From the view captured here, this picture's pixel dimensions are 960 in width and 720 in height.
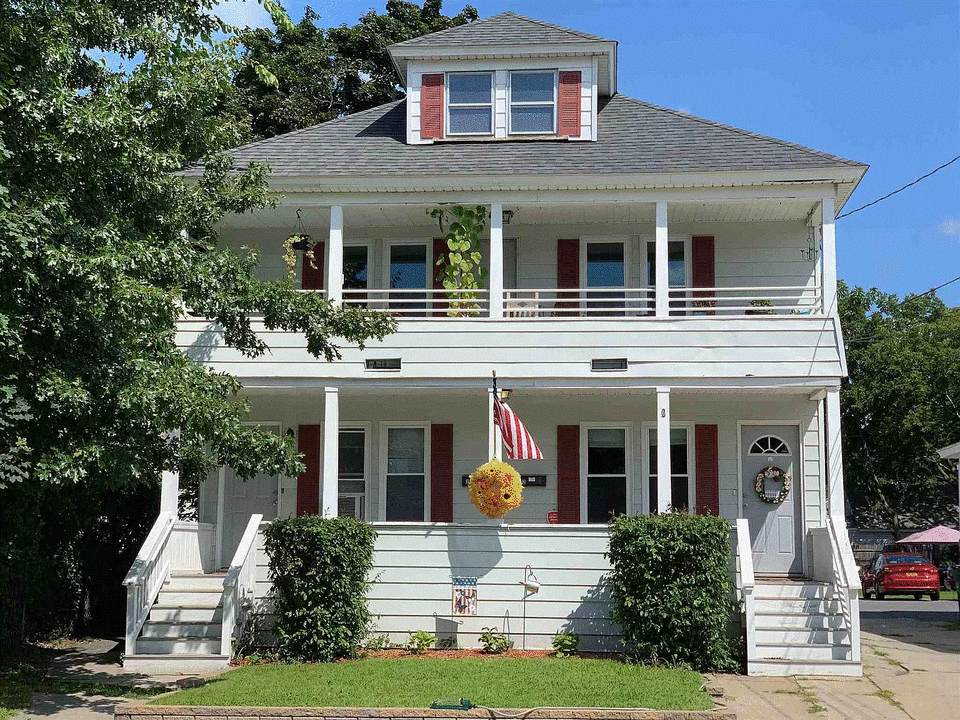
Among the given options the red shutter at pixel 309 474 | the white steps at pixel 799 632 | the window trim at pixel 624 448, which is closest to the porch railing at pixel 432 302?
the red shutter at pixel 309 474

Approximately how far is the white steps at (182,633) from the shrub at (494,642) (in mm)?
3369

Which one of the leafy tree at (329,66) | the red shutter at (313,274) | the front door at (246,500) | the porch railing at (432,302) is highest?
the leafy tree at (329,66)

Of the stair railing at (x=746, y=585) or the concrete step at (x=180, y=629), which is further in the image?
the concrete step at (x=180, y=629)

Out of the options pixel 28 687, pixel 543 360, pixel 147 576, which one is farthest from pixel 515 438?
pixel 28 687

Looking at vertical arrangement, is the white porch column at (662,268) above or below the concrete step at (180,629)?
above

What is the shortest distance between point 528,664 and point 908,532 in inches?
1441

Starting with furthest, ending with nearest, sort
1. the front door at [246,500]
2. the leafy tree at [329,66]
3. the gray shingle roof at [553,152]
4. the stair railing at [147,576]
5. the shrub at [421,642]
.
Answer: the leafy tree at [329,66] < the front door at [246,500] < the gray shingle roof at [553,152] < the shrub at [421,642] < the stair railing at [147,576]

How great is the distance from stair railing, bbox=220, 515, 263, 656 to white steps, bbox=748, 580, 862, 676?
6.65 metres

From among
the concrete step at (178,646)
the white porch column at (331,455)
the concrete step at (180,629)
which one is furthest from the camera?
the white porch column at (331,455)

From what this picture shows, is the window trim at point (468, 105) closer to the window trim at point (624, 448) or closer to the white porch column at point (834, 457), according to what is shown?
the window trim at point (624, 448)

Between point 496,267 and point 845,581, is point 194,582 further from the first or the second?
point 845,581

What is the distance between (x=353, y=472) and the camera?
18.7 meters

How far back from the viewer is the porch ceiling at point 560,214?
17266mm

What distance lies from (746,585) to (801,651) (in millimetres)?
1050
